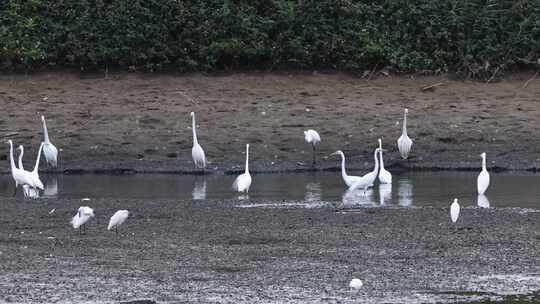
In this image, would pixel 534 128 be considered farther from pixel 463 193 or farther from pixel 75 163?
pixel 75 163

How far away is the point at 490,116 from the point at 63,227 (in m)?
10.5

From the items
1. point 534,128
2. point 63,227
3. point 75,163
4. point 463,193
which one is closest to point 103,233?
point 63,227

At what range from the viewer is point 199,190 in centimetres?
1909

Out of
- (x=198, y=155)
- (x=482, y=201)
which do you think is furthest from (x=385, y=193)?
(x=198, y=155)

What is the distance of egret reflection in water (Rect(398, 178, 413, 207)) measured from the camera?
56.7 feet

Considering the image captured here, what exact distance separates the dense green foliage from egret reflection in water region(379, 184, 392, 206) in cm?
622

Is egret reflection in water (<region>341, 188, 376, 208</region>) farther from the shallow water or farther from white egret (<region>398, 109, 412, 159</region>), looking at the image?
white egret (<region>398, 109, 412, 159</region>)

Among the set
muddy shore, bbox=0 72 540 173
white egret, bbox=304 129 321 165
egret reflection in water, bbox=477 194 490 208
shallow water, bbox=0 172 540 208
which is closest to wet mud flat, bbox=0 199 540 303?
egret reflection in water, bbox=477 194 490 208

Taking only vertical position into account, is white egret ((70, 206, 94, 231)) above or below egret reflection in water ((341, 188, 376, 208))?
above

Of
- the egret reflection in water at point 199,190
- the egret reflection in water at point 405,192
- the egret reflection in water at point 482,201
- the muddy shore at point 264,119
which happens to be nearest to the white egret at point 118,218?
the egret reflection in water at point 199,190

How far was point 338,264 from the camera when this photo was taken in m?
12.3

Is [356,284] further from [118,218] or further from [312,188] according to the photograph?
[312,188]

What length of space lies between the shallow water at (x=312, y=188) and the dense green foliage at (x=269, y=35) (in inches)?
191

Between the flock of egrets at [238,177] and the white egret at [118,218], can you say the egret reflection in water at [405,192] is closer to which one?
the flock of egrets at [238,177]
